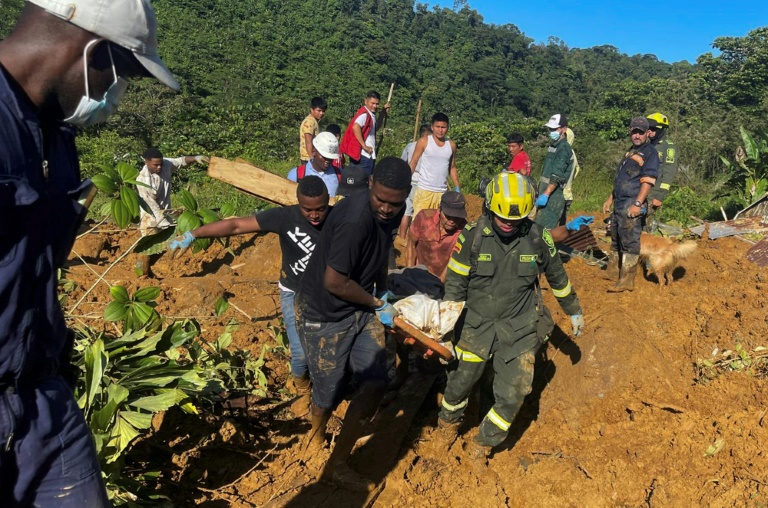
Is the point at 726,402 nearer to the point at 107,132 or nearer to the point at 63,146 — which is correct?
the point at 63,146

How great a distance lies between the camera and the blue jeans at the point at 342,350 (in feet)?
11.8

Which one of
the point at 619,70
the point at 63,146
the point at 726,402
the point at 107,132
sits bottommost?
the point at 107,132

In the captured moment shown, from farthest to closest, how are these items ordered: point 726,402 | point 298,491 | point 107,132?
1. point 107,132
2. point 726,402
3. point 298,491

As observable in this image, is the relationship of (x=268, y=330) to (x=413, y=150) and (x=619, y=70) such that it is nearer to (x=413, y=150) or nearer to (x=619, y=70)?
(x=413, y=150)

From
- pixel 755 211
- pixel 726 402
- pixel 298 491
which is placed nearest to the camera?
pixel 298 491

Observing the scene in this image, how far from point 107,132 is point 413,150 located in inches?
595

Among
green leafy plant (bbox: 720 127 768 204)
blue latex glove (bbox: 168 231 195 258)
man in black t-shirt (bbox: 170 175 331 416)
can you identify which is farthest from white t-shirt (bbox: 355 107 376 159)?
green leafy plant (bbox: 720 127 768 204)

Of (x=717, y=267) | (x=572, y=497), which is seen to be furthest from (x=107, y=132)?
(x=572, y=497)

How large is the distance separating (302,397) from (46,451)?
114 inches

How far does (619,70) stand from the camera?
65312mm

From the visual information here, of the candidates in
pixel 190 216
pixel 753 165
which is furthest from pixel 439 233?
pixel 753 165

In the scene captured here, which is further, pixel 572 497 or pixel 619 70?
pixel 619 70

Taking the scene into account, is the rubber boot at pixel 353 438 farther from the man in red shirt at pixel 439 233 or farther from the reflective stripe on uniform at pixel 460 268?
the man in red shirt at pixel 439 233

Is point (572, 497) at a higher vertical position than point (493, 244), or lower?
lower
